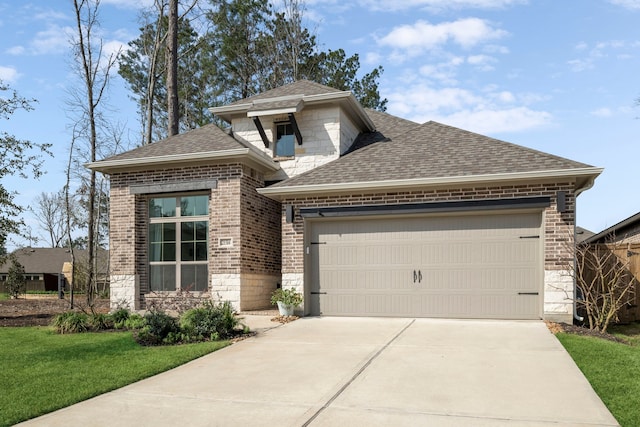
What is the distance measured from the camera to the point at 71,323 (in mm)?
10484

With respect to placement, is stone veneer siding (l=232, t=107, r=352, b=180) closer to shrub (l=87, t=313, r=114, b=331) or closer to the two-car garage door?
the two-car garage door

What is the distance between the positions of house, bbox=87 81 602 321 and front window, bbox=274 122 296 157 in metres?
0.04

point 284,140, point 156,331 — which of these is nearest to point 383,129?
point 284,140

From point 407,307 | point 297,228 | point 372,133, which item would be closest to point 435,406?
point 407,307

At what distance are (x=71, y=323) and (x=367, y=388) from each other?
7.16 m

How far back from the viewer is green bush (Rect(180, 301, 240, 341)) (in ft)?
30.0

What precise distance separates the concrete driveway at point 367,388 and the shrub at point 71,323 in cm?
398

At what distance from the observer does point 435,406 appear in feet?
17.0

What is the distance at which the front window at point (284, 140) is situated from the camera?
48.3ft

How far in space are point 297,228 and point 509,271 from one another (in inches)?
183

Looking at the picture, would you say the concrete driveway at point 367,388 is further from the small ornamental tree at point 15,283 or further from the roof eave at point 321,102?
the small ornamental tree at point 15,283

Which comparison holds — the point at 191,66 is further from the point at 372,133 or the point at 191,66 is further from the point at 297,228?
the point at 297,228

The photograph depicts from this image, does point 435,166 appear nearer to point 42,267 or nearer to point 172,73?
point 172,73

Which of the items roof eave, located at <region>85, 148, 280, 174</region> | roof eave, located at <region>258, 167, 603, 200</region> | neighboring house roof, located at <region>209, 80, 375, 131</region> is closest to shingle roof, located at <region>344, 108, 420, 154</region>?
neighboring house roof, located at <region>209, 80, 375, 131</region>
